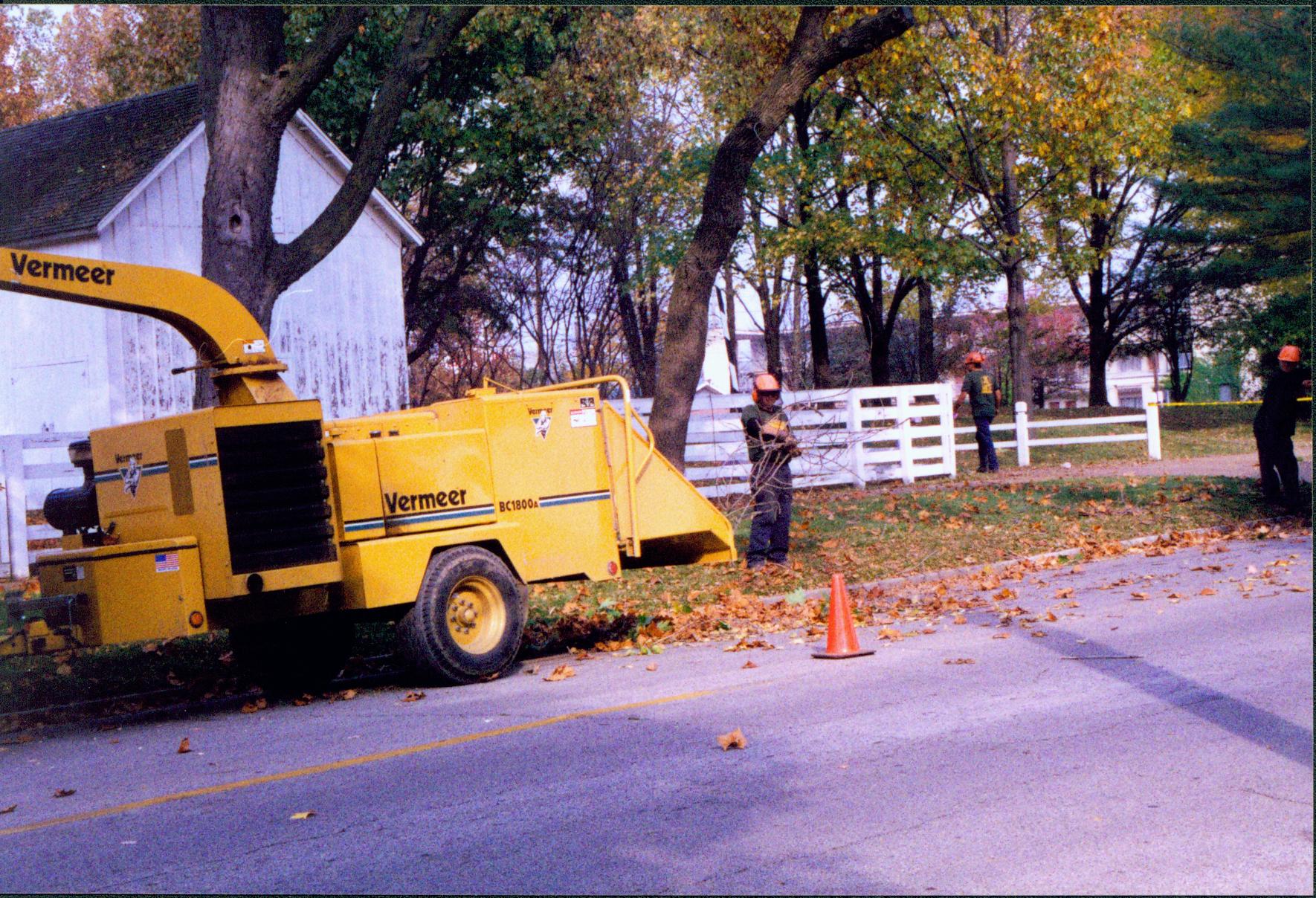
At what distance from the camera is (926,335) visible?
122 ft

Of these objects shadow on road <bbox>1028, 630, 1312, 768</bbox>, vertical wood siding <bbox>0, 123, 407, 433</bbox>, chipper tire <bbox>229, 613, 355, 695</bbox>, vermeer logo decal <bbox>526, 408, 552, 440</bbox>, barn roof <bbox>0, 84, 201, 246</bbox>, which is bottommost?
shadow on road <bbox>1028, 630, 1312, 768</bbox>

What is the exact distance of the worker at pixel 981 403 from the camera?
22750 millimetres

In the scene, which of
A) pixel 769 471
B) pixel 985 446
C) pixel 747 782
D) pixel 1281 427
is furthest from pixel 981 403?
pixel 747 782

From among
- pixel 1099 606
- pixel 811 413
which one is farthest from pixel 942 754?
pixel 811 413

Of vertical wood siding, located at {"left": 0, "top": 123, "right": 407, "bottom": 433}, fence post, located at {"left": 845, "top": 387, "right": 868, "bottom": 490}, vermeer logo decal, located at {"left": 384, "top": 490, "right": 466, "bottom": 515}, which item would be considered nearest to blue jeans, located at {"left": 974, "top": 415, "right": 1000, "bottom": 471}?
fence post, located at {"left": 845, "top": 387, "right": 868, "bottom": 490}

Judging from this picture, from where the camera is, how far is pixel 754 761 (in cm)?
692

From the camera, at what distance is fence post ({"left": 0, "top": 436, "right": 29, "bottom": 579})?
14.9 metres

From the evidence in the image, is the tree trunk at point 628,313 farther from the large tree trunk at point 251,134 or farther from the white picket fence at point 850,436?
the large tree trunk at point 251,134

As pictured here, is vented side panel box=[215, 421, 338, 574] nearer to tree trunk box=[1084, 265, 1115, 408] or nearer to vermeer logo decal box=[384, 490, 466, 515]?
vermeer logo decal box=[384, 490, 466, 515]

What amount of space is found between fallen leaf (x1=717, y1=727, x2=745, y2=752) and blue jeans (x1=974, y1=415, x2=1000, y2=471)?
16.6m

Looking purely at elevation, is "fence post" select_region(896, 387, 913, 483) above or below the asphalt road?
above

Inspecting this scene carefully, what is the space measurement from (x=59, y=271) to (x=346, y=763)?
3.98 m

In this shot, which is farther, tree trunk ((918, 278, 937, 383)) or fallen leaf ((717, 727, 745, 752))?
tree trunk ((918, 278, 937, 383))

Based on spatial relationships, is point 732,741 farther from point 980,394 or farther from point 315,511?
point 980,394
